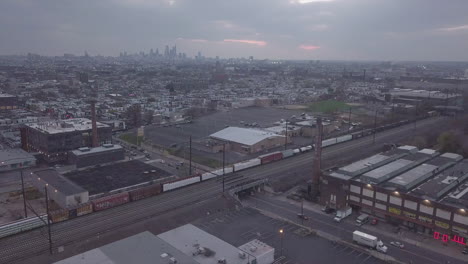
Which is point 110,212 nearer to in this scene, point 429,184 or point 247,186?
point 247,186

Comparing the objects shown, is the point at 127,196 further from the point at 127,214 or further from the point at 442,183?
the point at 442,183

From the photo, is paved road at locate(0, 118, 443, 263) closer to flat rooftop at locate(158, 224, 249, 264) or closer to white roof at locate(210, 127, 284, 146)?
flat rooftop at locate(158, 224, 249, 264)

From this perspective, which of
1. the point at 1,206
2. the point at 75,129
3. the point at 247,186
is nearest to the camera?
the point at 1,206

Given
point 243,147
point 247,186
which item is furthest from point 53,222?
point 243,147

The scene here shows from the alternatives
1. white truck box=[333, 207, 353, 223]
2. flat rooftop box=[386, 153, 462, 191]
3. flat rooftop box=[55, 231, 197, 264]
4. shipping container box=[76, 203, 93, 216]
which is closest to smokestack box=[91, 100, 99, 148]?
shipping container box=[76, 203, 93, 216]

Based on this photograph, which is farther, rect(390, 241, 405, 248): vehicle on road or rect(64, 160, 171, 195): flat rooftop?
rect(64, 160, 171, 195): flat rooftop
